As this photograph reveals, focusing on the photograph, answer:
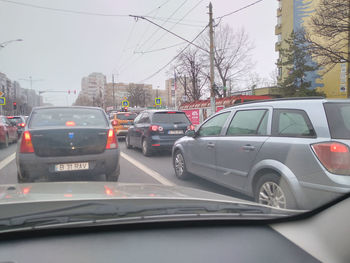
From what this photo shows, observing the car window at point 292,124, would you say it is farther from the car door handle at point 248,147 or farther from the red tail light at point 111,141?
the red tail light at point 111,141

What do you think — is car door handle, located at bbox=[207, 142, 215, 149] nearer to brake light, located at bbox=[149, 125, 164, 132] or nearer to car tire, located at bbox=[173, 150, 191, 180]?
car tire, located at bbox=[173, 150, 191, 180]

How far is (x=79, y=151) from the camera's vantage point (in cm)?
489

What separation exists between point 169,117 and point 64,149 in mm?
5330

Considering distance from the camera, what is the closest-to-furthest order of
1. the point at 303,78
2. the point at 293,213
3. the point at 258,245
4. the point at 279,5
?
the point at 258,245 → the point at 293,213 → the point at 303,78 → the point at 279,5

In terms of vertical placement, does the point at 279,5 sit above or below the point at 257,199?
above

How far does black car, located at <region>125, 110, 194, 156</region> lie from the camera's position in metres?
9.47

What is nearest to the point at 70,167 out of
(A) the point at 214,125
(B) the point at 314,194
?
(A) the point at 214,125

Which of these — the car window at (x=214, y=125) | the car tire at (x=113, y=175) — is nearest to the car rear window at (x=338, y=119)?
the car window at (x=214, y=125)

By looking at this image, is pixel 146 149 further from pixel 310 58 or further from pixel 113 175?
pixel 310 58

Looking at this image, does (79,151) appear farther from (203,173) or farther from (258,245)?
(258,245)

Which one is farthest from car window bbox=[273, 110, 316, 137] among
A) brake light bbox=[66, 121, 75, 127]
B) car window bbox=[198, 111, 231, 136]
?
brake light bbox=[66, 121, 75, 127]

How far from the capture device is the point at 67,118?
17.6ft

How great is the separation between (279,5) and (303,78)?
18284 mm

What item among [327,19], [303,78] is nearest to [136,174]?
[327,19]
